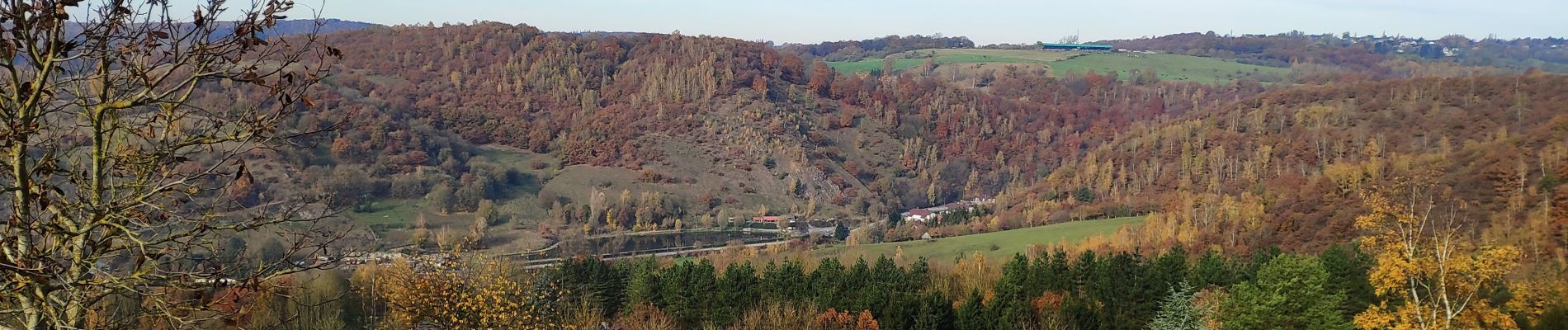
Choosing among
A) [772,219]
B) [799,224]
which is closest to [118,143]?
[799,224]

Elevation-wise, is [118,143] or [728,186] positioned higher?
[118,143]

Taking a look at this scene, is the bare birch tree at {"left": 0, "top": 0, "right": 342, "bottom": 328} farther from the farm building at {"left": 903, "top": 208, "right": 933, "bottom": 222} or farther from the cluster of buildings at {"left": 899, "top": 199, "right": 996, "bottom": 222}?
the farm building at {"left": 903, "top": 208, "right": 933, "bottom": 222}

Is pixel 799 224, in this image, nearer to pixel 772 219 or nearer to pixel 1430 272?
pixel 772 219

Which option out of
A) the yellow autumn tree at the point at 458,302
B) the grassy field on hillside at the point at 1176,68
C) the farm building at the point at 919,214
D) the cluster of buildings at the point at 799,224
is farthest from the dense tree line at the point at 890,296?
the grassy field on hillside at the point at 1176,68

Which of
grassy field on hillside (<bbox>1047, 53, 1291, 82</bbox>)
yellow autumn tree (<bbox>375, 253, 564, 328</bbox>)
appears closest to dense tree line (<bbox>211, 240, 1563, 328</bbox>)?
yellow autumn tree (<bbox>375, 253, 564, 328</bbox>)

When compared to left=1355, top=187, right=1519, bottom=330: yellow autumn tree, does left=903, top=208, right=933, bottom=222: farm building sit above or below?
below

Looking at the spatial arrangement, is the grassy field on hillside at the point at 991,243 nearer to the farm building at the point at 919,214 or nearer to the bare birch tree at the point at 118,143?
the farm building at the point at 919,214
